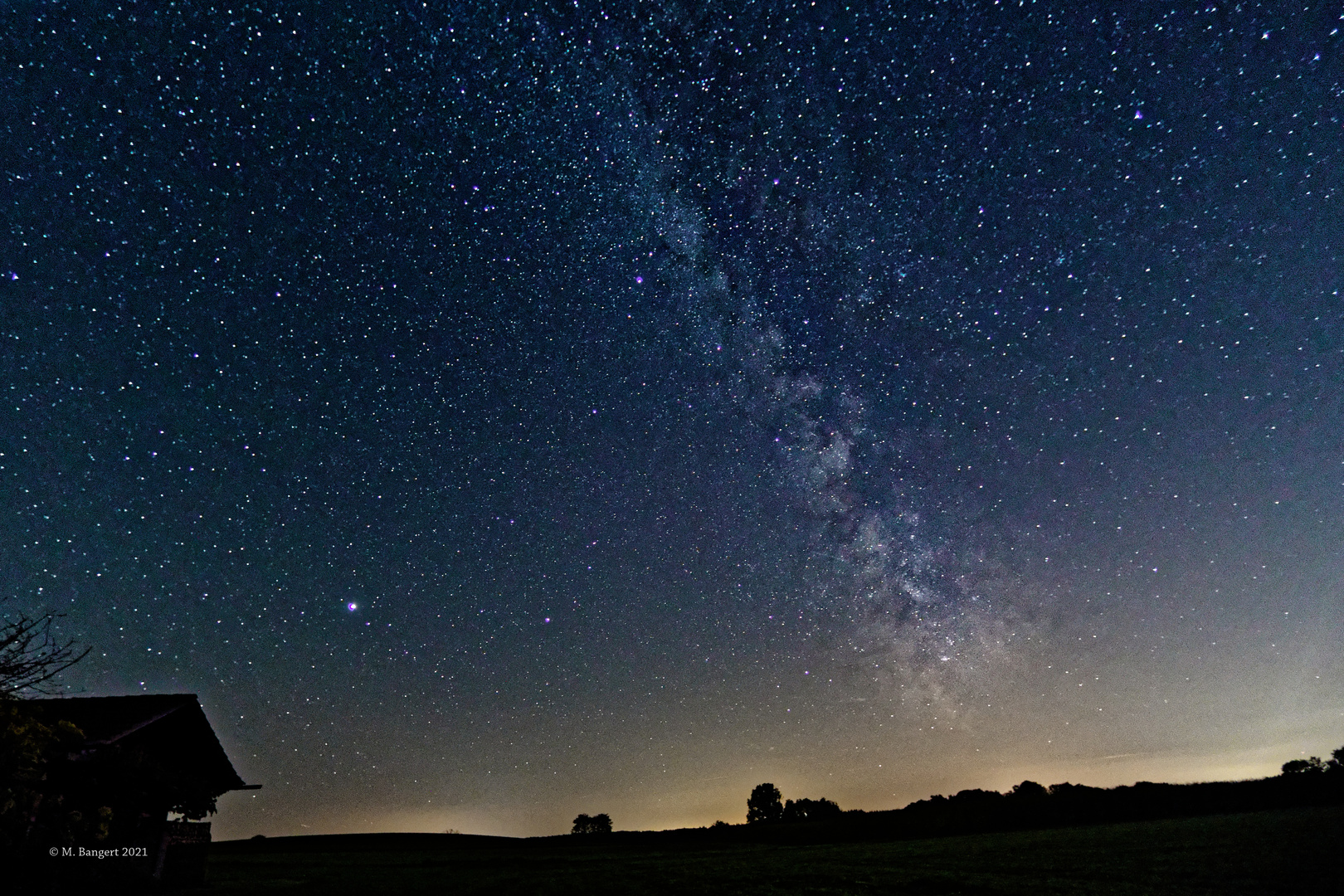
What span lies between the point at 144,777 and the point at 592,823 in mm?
149370

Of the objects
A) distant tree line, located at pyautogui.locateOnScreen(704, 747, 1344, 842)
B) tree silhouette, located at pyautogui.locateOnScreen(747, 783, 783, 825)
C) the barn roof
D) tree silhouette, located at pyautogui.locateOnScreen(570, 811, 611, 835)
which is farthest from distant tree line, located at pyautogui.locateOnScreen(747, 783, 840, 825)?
the barn roof

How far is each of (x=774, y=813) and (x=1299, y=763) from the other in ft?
348

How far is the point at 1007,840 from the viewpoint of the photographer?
41.6 meters

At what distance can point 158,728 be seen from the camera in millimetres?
20281

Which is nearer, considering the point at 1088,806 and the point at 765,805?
the point at 1088,806

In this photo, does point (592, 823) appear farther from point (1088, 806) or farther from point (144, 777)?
point (144, 777)

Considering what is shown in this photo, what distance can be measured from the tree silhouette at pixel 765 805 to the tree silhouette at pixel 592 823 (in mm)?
31120

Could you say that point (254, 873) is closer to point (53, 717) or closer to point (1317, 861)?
point (53, 717)

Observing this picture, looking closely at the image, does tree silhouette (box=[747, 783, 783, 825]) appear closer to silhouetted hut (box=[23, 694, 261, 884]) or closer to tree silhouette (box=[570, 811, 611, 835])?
tree silhouette (box=[570, 811, 611, 835])

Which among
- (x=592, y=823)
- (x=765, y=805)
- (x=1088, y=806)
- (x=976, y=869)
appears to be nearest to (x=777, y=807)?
(x=765, y=805)

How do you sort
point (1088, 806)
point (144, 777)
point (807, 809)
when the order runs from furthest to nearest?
point (807, 809) → point (1088, 806) → point (144, 777)

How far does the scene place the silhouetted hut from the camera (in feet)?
47.6

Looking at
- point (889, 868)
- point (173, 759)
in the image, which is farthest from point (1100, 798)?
point (173, 759)

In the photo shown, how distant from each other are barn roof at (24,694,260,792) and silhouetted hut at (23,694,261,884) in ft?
0.08
